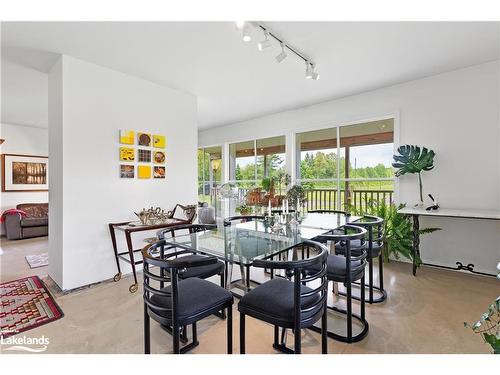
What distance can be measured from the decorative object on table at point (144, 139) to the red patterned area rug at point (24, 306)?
2027 millimetres

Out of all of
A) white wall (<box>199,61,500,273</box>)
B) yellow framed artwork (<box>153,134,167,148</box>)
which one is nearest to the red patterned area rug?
yellow framed artwork (<box>153,134,167,148</box>)

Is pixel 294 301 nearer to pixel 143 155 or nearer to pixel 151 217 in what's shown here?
pixel 151 217

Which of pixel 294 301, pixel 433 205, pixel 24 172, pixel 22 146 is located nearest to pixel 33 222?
pixel 24 172

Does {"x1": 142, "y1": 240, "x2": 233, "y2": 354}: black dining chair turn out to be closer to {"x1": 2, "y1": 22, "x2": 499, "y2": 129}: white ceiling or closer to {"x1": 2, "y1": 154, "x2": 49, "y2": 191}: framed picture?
{"x1": 2, "y1": 22, "x2": 499, "y2": 129}: white ceiling

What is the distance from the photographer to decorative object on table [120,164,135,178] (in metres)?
3.30

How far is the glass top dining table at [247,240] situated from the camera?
1677 millimetres

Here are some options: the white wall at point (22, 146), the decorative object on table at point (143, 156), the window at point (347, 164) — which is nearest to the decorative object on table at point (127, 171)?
the decorative object on table at point (143, 156)

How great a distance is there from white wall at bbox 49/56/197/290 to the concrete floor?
1.60 feet

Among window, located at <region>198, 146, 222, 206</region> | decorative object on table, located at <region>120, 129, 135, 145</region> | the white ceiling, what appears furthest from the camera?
window, located at <region>198, 146, 222, 206</region>

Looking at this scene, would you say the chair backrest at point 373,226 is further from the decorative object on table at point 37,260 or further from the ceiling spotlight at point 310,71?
the decorative object on table at point 37,260

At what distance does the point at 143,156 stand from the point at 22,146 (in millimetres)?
4493

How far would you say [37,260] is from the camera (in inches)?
153

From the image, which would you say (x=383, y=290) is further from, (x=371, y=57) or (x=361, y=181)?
(x=371, y=57)
